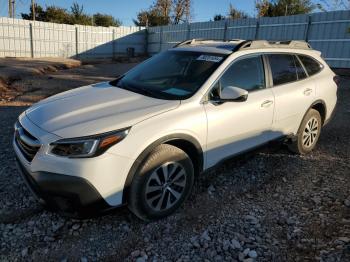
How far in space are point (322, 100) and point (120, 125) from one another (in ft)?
11.6

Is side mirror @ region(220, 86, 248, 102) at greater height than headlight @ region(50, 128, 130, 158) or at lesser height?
greater

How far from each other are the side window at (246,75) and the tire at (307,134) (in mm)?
1215

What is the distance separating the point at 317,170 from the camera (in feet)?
15.3

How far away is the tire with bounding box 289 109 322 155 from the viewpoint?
16.1 ft

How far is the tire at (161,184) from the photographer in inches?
118

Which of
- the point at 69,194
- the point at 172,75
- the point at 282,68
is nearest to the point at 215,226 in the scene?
the point at 69,194

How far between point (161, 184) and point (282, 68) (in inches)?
96.9

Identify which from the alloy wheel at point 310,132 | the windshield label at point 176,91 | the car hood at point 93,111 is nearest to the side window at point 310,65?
the alloy wheel at point 310,132

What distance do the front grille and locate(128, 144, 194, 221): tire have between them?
0.89 metres

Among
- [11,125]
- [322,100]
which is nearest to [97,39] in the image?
[11,125]

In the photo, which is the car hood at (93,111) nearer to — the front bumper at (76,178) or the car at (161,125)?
the car at (161,125)

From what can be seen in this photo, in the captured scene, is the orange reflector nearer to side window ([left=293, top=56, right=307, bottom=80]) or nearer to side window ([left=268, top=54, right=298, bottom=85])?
side window ([left=268, top=54, right=298, bottom=85])

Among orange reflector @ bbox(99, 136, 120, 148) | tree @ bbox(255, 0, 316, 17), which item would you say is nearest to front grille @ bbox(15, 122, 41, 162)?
orange reflector @ bbox(99, 136, 120, 148)

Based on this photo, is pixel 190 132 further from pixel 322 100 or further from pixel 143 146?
pixel 322 100
